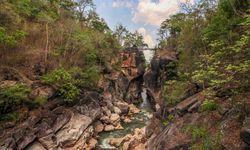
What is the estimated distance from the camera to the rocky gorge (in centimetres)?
1034

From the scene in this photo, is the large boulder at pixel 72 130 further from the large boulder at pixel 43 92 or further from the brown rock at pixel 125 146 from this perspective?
the brown rock at pixel 125 146

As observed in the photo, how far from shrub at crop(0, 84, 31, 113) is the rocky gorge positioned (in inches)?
41.4

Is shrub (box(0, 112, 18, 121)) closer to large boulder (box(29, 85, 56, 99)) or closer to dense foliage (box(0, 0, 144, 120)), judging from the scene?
dense foliage (box(0, 0, 144, 120))

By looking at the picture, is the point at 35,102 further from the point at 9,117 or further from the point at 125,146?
the point at 125,146

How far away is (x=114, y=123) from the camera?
2662cm

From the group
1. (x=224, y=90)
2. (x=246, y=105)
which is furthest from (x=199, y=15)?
(x=246, y=105)

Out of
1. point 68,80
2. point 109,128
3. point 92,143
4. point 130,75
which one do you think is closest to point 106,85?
point 109,128

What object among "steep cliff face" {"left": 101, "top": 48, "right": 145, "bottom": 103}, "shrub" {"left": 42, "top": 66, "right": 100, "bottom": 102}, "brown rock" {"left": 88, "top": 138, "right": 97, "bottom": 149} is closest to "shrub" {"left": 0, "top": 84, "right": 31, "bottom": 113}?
"shrub" {"left": 42, "top": 66, "right": 100, "bottom": 102}

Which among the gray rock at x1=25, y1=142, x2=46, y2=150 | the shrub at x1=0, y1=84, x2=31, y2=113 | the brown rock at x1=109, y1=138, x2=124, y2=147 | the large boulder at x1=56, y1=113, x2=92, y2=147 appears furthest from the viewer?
the brown rock at x1=109, y1=138, x2=124, y2=147

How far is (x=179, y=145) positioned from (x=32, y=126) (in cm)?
1091

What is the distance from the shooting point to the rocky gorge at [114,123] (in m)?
10.3

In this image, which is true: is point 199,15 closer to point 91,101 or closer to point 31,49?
point 91,101

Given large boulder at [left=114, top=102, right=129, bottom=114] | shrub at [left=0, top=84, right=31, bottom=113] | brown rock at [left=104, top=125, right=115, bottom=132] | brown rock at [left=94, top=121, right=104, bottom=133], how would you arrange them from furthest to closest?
large boulder at [left=114, top=102, right=129, bottom=114] → brown rock at [left=104, top=125, right=115, bottom=132] → brown rock at [left=94, top=121, right=104, bottom=133] → shrub at [left=0, top=84, right=31, bottom=113]

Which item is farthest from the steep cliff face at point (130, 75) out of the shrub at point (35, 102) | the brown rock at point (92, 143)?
the shrub at point (35, 102)
